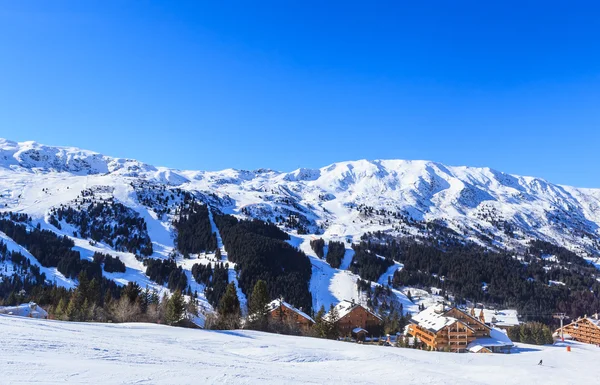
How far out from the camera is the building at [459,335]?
3133 inches

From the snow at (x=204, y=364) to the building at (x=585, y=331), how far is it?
92.0m

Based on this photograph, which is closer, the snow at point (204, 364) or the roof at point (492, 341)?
the snow at point (204, 364)

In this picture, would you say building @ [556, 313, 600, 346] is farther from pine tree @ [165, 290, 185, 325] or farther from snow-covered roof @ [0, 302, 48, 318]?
snow-covered roof @ [0, 302, 48, 318]

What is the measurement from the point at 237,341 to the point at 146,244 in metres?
171

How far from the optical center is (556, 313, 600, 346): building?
4574 inches

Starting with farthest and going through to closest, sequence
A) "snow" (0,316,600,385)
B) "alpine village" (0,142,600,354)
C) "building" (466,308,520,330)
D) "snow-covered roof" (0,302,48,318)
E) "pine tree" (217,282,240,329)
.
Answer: "building" (466,308,520,330), "alpine village" (0,142,600,354), "snow-covered roof" (0,302,48,318), "pine tree" (217,282,240,329), "snow" (0,316,600,385)

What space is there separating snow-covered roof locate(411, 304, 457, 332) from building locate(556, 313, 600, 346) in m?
58.3

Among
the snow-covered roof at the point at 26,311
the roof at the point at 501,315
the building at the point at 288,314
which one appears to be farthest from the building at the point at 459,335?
the snow-covered roof at the point at 26,311

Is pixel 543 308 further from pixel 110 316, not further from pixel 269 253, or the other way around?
pixel 110 316

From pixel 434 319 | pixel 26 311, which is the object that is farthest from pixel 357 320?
pixel 26 311

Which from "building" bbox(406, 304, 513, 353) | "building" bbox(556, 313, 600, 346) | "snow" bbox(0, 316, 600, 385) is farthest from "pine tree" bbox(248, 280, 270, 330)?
"building" bbox(556, 313, 600, 346)

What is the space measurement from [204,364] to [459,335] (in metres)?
72.6

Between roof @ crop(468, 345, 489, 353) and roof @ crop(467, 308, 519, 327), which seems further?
roof @ crop(467, 308, 519, 327)

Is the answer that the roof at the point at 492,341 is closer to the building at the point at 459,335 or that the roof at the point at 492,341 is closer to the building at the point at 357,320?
the building at the point at 459,335
